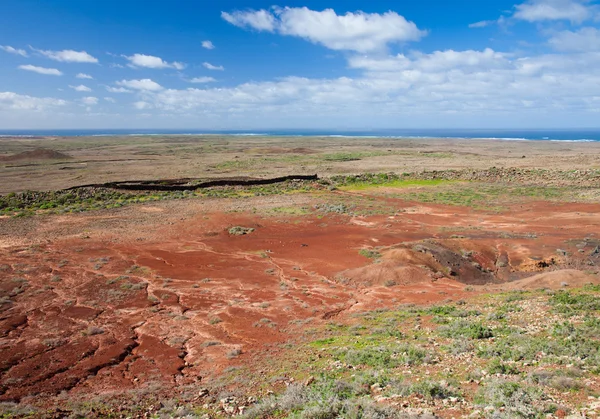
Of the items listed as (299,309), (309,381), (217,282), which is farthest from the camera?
(217,282)

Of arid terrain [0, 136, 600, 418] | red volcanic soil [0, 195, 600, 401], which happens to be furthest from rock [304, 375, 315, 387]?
red volcanic soil [0, 195, 600, 401]

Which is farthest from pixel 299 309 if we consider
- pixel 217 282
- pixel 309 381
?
pixel 309 381

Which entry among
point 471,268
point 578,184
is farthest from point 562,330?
point 578,184

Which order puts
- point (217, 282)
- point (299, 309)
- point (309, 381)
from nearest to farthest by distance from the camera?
point (309, 381)
point (299, 309)
point (217, 282)

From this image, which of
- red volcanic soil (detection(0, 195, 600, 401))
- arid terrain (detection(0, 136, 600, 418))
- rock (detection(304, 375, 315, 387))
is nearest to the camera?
arid terrain (detection(0, 136, 600, 418))

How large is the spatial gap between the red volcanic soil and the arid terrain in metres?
0.10

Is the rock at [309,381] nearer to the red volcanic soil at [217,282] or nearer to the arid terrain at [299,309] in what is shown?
the arid terrain at [299,309]

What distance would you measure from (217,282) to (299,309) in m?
5.07

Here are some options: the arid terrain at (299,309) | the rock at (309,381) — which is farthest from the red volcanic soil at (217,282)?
the rock at (309,381)

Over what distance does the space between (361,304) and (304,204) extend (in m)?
22.7

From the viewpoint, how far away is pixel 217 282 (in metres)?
18.3

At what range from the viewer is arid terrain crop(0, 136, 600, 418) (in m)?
7.98

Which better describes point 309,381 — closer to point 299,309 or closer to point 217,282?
point 299,309

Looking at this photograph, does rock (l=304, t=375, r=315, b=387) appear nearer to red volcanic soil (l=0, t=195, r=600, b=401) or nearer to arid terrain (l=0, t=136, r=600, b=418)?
arid terrain (l=0, t=136, r=600, b=418)
